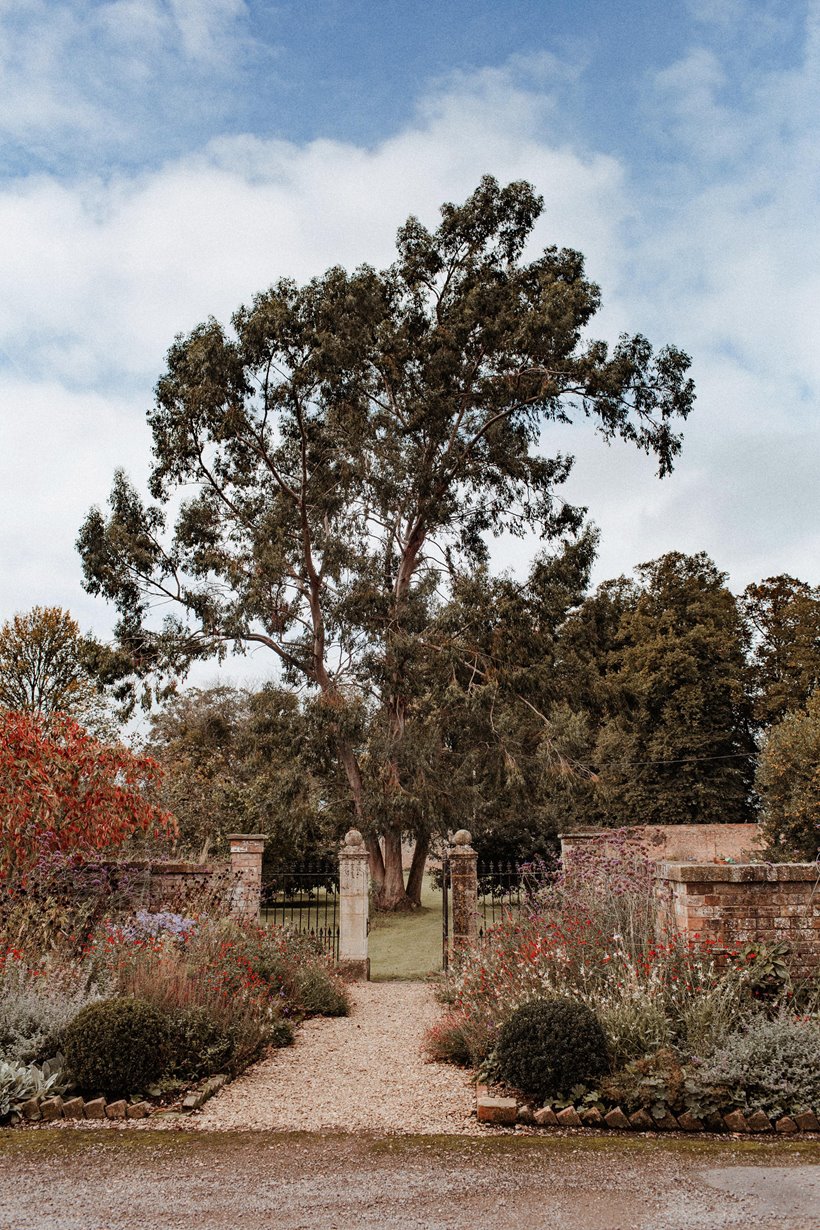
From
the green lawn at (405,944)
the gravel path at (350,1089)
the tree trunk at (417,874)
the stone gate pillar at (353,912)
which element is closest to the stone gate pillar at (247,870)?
the stone gate pillar at (353,912)

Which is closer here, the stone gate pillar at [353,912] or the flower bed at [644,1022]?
the flower bed at [644,1022]

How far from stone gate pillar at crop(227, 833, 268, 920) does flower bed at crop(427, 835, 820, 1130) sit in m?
4.48

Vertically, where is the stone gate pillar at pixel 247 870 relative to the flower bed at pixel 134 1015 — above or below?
above

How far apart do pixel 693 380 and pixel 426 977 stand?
14.1 metres

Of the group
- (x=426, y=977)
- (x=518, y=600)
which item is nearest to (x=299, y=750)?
(x=518, y=600)

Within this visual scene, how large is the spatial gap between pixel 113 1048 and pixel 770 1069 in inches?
160

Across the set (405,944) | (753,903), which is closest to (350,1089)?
(753,903)

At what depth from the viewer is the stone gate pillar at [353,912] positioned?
1170 cm

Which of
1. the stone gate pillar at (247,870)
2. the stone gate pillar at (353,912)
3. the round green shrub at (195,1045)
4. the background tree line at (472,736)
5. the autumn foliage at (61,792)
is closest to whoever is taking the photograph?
the round green shrub at (195,1045)

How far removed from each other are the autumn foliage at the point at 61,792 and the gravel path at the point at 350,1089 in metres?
2.84

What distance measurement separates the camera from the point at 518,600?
18047 mm

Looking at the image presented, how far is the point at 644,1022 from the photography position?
569 centimetres

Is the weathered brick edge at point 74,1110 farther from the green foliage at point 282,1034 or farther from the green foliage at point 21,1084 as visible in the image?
the green foliage at point 282,1034

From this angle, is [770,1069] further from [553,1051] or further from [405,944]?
[405,944]
